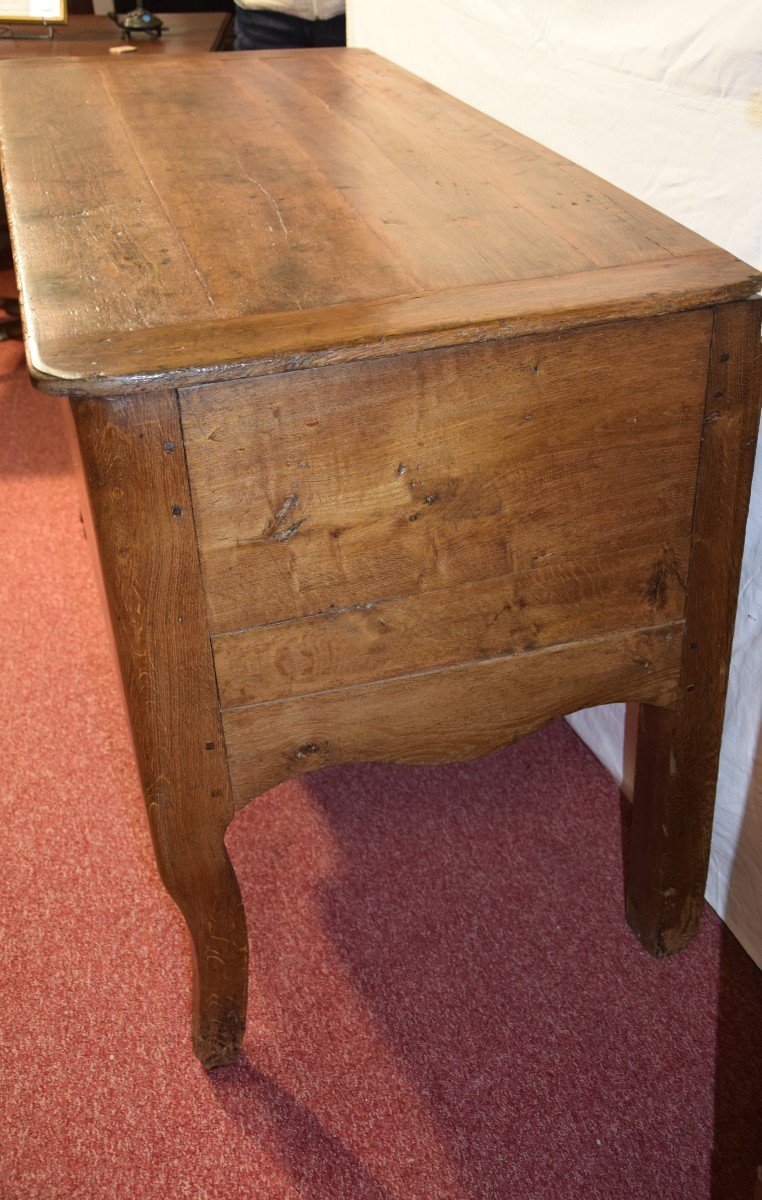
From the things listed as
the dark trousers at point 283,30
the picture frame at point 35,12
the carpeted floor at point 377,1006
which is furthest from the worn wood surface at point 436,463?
the picture frame at point 35,12

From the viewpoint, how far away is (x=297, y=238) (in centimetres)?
94

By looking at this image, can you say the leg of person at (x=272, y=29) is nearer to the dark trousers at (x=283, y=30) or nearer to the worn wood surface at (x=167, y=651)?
the dark trousers at (x=283, y=30)

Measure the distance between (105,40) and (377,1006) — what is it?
249cm

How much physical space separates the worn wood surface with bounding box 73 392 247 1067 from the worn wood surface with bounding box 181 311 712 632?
2cm

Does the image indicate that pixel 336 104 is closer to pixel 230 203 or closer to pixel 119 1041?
pixel 230 203

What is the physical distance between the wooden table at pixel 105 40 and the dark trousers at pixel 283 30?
392 millimetres

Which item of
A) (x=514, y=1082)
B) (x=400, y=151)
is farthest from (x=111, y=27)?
(x=514, y=1082)

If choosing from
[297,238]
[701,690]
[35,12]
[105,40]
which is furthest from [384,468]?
[105,40]

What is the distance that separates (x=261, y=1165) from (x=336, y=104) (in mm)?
1198

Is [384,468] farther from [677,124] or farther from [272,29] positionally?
[272,29]

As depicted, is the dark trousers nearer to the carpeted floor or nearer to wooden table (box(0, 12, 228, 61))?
wooden table (box(0, 12, 228, 61))

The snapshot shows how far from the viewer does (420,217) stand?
0.99 metres

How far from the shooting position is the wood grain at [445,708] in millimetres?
899

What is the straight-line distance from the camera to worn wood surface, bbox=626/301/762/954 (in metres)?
0.85
